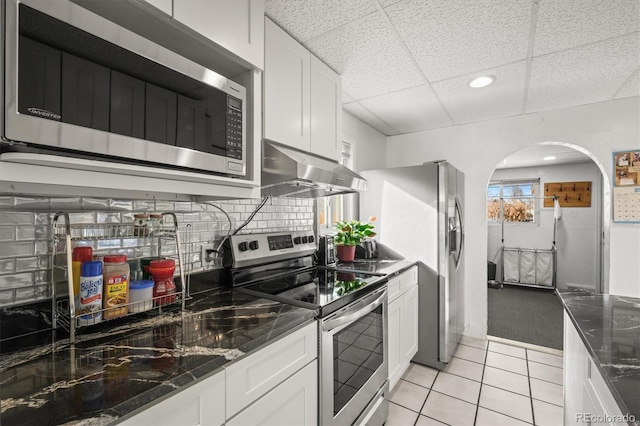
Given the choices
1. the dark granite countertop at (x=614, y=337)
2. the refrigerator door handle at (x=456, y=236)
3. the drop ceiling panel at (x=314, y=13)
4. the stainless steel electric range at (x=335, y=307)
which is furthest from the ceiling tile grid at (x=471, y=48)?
the dark granite countertop at (x=614, y=337)

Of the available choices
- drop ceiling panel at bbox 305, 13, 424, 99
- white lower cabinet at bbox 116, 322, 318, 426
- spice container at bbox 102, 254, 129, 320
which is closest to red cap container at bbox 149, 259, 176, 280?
spice container at bbox 102, 254, 129, 320

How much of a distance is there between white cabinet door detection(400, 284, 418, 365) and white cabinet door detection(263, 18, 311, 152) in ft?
4.83

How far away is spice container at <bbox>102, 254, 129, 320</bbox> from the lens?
104cm

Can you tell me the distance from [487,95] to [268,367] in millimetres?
2726

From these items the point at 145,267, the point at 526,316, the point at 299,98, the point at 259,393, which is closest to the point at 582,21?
the point at 299,98

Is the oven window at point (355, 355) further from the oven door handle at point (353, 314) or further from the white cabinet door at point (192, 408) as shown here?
the white cabinet door at point (192, 408)

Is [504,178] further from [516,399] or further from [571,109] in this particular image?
[516,399]

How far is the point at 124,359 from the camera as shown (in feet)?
2.74

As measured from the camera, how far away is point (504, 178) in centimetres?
578

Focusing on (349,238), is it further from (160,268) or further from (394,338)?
(160,268)

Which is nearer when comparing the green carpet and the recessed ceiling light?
the recessed ceiling light

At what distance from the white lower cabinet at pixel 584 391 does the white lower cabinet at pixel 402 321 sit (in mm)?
949

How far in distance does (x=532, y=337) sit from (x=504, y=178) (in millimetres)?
3548

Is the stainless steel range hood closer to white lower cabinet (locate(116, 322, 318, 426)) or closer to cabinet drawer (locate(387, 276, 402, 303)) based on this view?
white lower cabinet (locate(116, 322, 318, 426))
